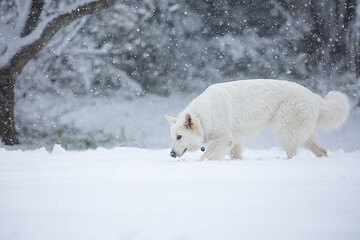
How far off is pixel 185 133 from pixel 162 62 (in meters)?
6.37

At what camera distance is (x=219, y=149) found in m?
5.51

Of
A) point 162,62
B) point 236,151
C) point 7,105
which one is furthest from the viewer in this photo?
point 162,62

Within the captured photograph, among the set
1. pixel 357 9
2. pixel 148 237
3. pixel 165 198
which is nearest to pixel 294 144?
pixel 165 198

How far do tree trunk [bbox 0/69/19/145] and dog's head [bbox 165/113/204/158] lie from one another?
4873 mm

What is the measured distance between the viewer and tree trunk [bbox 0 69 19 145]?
8.25 m

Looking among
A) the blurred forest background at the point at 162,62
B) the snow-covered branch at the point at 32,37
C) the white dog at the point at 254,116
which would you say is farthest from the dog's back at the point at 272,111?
the blurred forest background at the point at 162,62

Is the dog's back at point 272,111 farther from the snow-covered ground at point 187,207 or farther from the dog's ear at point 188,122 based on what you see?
the snow-covered ground at point 187,207

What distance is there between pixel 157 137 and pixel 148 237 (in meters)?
9.41

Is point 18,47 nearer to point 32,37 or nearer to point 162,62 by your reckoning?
point 32,37

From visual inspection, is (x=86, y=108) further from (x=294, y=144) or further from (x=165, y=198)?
(x=165, y=198)

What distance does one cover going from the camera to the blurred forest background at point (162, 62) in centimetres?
1077

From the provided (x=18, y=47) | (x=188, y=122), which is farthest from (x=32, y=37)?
→ (x=188, y=122)

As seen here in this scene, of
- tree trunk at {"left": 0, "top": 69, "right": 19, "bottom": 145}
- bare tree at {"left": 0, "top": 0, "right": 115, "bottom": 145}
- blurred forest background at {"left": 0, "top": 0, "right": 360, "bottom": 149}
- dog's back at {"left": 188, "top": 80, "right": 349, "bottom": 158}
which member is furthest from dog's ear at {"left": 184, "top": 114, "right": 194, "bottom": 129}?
blurred forest background at {"left": 0, "top": 0, "right": 360, "bottom": 149}

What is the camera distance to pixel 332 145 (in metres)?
10.6
